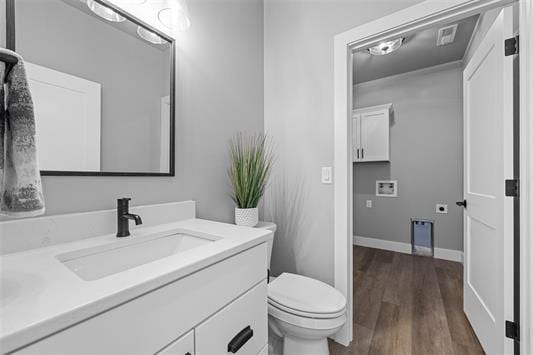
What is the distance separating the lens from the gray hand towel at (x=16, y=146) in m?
0.48

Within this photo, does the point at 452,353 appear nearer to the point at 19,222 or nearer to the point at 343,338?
the point at 343,338

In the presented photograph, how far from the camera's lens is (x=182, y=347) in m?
0.61

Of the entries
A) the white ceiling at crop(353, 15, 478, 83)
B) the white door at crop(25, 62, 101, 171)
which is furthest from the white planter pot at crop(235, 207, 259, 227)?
the white ceiling at crop(353, 15, 478, 83)

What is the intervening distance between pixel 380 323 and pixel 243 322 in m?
1.35

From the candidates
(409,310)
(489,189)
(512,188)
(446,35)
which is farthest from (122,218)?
(446,35)

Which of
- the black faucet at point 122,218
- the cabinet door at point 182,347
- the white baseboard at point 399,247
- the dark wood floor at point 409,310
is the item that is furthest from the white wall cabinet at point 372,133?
the cabinet door at point 182,347

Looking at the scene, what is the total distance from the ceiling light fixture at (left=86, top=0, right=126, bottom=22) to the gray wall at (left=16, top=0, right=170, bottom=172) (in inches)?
1.0

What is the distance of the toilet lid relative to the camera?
45.1 inches

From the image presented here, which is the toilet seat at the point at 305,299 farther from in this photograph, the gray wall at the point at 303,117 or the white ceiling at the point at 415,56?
the white ceiling at the point at 415,56

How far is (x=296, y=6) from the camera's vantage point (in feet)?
5.67

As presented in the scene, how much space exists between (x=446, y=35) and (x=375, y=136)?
4.30 feet

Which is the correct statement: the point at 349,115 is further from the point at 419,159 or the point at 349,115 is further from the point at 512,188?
the point at 419,159

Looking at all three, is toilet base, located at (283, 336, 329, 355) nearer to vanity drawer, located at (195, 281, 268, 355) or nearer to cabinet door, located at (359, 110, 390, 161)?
vanity drawer, located at (195, 281, 268, 355)

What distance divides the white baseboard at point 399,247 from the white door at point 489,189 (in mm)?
1441
